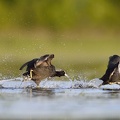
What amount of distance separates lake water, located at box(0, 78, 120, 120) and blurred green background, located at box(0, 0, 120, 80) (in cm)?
860

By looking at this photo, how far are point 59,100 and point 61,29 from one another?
21.0 m

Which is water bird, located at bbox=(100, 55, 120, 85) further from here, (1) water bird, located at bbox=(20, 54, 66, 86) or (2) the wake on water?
(1) water bird, located at bbox=(20, 54, 66, 86)

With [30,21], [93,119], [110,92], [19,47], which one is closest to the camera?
[93,119]

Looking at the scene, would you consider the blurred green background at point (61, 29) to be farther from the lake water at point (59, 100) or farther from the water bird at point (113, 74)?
the water bird at point (113, 74)

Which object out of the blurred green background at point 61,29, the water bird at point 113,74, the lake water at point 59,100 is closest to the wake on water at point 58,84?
the lake water at point 59,100

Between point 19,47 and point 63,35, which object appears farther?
point 63,35

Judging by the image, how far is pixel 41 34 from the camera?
1244 inches

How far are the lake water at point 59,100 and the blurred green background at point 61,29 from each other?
8602mm

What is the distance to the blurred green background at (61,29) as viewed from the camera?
27.8 m

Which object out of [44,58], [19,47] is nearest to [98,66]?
[44,58]

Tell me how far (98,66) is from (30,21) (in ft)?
44.9

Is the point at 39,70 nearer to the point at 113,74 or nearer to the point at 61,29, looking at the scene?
the point at 113,74

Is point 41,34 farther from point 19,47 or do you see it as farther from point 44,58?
point 44,58

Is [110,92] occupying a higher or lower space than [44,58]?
lower
